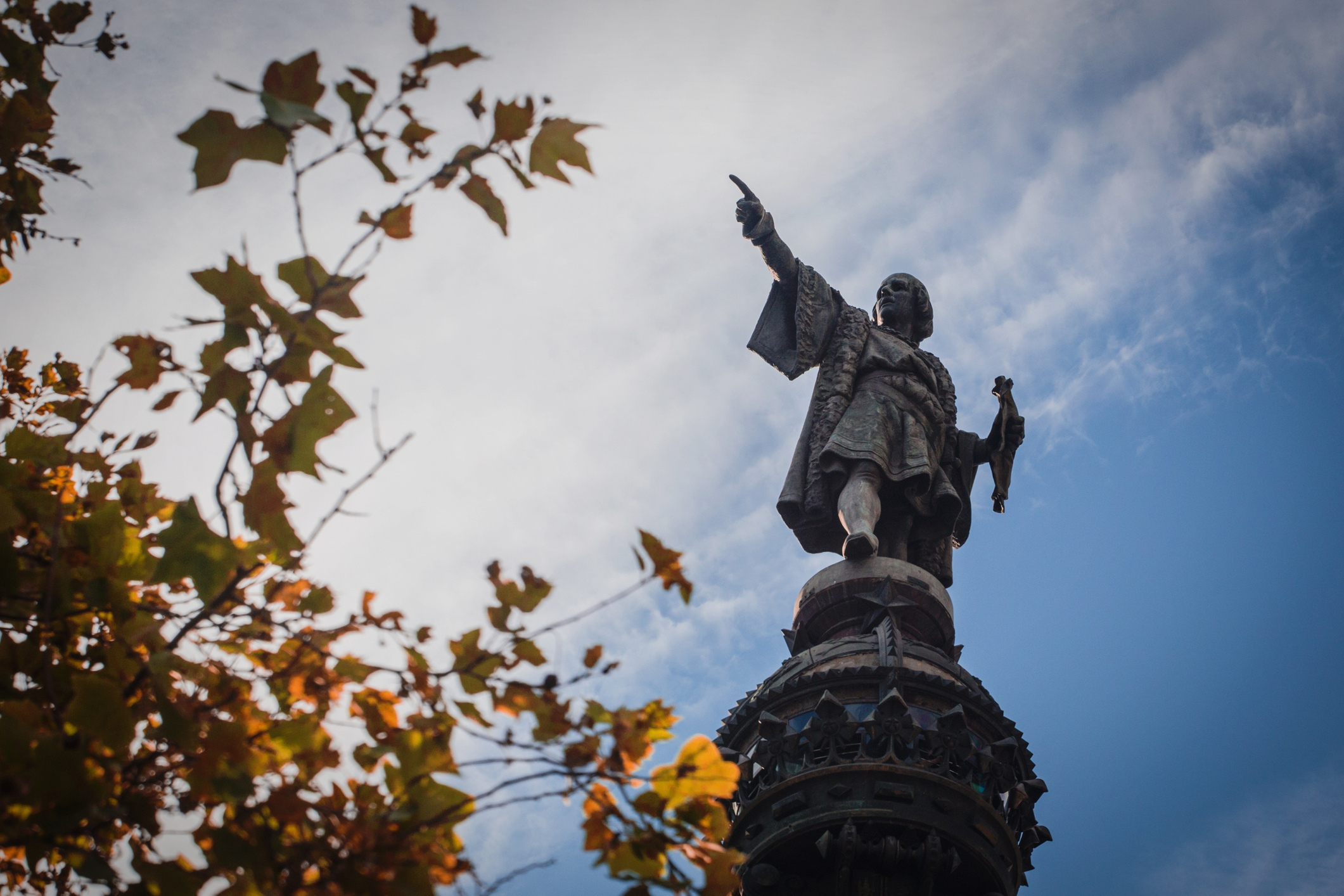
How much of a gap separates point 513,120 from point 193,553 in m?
1.68

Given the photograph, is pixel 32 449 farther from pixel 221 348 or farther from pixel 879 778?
pixel 879 778

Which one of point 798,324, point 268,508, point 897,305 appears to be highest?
point 897,305

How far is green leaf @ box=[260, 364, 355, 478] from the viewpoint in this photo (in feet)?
10.9

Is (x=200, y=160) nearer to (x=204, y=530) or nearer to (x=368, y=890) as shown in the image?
(x=204, y=530)

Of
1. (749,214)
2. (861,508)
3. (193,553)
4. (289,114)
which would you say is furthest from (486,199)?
(749,214)

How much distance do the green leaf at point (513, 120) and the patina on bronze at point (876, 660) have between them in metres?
4.30

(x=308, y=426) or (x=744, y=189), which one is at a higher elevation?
(x=744, y=189)

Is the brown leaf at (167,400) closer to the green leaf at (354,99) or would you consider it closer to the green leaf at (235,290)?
the green leaf at (235,290)

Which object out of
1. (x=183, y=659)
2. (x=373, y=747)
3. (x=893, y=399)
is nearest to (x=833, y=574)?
(x=893, y=399)

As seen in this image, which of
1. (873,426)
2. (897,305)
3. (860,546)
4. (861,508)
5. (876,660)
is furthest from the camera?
(897,305)

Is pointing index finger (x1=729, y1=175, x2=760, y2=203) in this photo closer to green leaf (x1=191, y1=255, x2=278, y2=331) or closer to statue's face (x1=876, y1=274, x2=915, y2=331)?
statue's face (x1=876, y1=274, x2=915, y2=331)

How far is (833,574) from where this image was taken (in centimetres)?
795

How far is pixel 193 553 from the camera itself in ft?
10.3

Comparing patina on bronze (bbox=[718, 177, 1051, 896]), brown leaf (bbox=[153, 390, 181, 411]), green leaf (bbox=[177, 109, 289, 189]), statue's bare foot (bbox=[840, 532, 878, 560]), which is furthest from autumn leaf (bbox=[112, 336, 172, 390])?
statue's bare foot (bbox=[840, 532, 878, 560])
